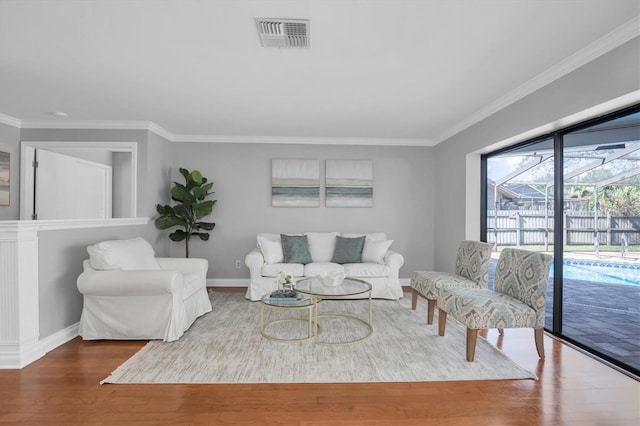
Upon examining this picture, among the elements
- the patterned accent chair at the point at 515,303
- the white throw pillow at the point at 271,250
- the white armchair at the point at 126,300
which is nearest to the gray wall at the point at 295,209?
the white throw pillow at the point at 271,250

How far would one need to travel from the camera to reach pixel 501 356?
2744 millimetres

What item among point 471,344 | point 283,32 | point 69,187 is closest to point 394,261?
point 471,344

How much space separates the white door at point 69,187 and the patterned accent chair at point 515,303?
5.47 m

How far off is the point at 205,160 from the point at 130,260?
241 cm

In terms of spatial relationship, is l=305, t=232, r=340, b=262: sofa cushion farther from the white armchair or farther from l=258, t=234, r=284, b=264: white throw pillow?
the white armchair

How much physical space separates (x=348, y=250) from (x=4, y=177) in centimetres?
476

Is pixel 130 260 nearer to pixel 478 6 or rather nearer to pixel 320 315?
pixel 320 315

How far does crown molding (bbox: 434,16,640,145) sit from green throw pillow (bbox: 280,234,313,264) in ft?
9.43

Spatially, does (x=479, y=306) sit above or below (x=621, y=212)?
below

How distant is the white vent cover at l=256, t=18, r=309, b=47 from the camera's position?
2146 mm

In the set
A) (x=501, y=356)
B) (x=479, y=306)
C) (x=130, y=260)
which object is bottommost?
(x=501, y=356)

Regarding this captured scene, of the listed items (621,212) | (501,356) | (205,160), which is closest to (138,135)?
(205,160)

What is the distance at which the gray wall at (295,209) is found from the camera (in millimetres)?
5316

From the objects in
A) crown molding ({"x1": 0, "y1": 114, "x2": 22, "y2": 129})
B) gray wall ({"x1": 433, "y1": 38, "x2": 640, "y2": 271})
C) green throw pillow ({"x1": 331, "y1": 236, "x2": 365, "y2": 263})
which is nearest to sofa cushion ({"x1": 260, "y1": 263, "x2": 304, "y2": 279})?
green throw pillow ({"x1": 331, "y1": 236, "x2": 365, "y2": 263})
